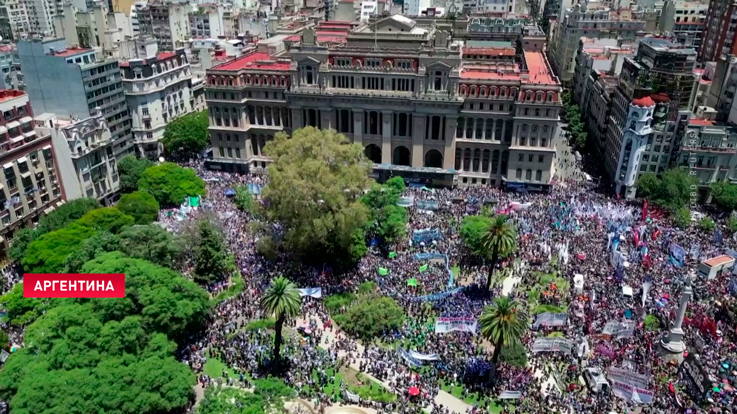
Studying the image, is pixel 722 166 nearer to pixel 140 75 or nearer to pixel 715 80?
pixel 715 80

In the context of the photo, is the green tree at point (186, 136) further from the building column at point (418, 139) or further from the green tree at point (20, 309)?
the green tree at point (20, 309)

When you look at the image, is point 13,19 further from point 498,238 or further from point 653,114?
point 653,114

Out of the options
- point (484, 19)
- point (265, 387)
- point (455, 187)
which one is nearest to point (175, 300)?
point (265, 387)

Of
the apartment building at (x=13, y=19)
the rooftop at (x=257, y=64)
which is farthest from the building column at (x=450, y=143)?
the apartment building at (x=13, y=19)

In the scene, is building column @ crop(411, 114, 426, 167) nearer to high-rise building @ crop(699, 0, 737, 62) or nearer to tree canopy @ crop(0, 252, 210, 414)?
tree canopy @ crop(0, 252, 210, 414)

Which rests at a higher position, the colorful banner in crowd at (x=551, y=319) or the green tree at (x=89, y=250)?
the green tree at (x=89, y=250)
